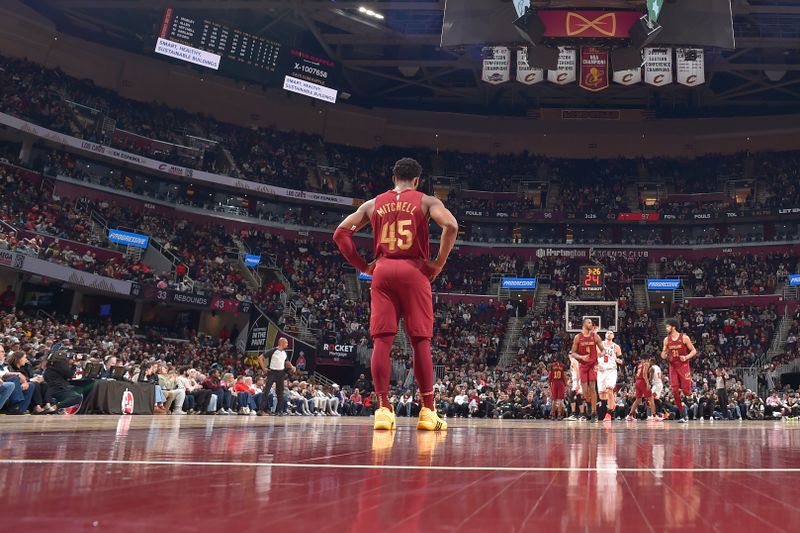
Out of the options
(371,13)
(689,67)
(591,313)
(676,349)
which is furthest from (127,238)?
(676,349)

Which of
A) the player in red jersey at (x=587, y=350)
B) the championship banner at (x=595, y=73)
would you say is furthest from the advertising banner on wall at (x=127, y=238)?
the player in red jersey at (x=587, y=350)

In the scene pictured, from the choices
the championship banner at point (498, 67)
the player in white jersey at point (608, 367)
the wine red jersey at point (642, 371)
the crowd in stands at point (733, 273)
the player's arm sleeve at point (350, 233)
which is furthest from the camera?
the crowd in stands at point (733, 273)

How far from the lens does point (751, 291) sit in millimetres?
36250

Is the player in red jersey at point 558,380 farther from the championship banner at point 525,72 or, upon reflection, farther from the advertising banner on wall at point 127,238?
the advertising banner on wall at point 127,238

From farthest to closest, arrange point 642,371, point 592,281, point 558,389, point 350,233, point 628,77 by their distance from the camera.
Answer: point 592,281, point 628,77, point 558,389, point 642,371, point 350,233

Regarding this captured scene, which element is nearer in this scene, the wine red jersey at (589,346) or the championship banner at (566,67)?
the wine red jersey at (589,346)

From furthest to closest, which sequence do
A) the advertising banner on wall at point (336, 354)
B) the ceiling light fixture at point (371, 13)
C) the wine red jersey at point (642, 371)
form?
the ceiling light fixture at point (371, 13) → the advertising banner on wall at point (336, 354) → the wine red jersey at point (642, 371)

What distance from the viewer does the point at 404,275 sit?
18.2ft

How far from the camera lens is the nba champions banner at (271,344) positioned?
1115 inches

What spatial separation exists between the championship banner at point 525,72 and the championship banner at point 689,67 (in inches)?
173

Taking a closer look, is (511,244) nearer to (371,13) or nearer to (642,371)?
(371,13)

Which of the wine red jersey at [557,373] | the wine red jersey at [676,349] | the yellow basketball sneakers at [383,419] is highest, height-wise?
the wine red jersey at [676,349]

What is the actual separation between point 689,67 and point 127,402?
18990 millimetres

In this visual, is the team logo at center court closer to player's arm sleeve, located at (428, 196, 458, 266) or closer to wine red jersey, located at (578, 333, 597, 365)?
wine red jersey, located at (578, 333, 597, 365)
